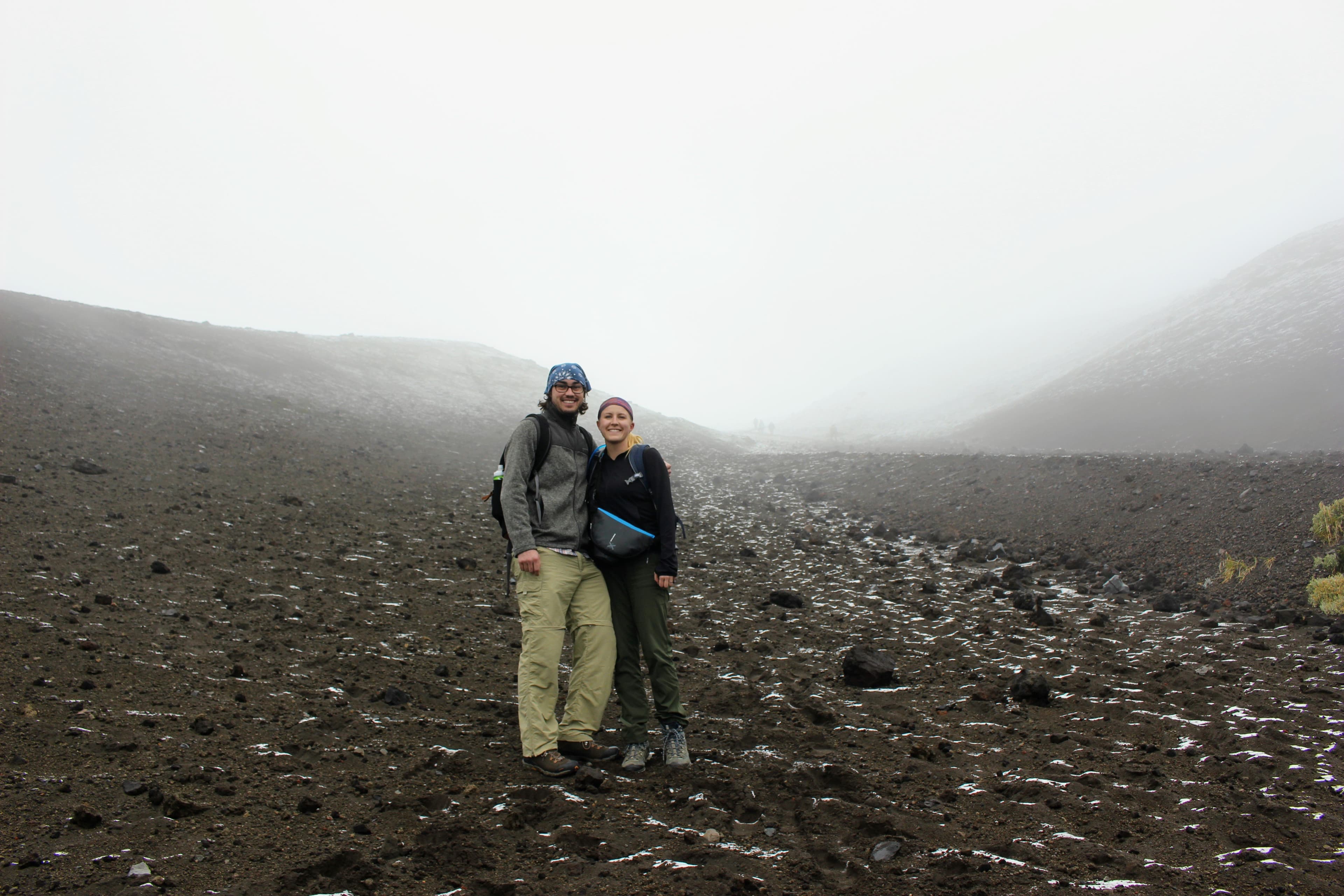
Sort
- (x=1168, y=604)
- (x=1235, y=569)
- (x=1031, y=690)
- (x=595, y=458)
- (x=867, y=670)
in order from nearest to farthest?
(x=595, y=458) < (x=1031, y=690) < (x=867, y=670) < (x=1168, y=604) < (x=1235, y=569)

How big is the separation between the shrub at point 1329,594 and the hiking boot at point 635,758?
815cm

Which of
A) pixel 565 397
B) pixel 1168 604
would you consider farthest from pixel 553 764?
pixel 1168 604

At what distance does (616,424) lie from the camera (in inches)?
219

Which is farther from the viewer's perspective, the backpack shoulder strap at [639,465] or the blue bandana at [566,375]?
the blue bandana at [566,375]

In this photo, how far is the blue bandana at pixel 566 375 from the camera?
5.70 m

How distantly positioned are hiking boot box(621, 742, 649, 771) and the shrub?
815 cm

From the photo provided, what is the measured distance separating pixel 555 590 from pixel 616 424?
140 centimetres

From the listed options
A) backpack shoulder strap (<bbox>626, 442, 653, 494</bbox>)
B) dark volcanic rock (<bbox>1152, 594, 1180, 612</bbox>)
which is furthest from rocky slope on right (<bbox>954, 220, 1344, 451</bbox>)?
backpack shoulder strap (<bbox>626, 442, 653, 494</bbox>)

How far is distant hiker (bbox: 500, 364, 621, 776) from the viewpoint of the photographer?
5.20 meters

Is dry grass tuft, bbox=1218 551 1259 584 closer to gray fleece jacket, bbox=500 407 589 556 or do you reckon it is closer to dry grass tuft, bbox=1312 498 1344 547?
dry grass tuft, bbox=1312 498 1344 547

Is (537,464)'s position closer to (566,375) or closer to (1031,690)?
(566,375)

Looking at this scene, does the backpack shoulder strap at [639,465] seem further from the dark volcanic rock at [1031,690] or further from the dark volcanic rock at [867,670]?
the dark volcanic rock at [1031,690]

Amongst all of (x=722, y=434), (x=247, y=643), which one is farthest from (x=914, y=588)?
(x=722, y=434)

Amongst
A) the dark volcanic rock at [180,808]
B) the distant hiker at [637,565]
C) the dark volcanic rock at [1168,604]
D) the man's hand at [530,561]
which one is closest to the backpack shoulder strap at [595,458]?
the distant hiker at [637,565]
